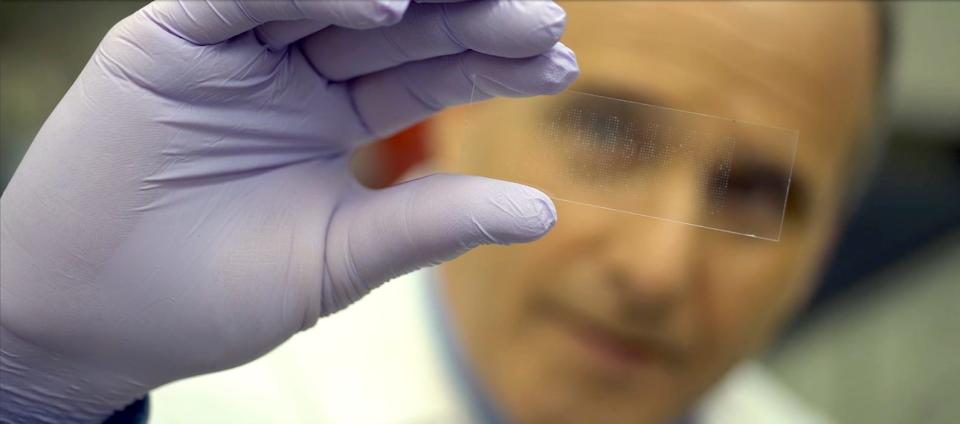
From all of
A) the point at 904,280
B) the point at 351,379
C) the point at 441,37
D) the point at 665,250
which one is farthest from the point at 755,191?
the point at 904,280

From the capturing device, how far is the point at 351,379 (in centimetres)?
150

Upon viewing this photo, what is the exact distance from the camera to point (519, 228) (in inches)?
30.1

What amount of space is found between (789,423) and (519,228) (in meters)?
1.43

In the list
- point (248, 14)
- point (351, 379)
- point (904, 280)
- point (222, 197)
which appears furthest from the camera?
point (904, 280)

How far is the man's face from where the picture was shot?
1.15 meters

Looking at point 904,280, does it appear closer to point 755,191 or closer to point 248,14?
point 755,191

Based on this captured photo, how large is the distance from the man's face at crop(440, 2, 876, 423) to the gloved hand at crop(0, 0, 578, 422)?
320mm

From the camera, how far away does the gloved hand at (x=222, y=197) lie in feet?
2.39

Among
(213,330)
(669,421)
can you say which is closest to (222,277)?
(213,330)

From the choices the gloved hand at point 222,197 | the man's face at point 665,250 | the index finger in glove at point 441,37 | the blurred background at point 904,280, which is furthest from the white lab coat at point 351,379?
the blurred background at point 904,280

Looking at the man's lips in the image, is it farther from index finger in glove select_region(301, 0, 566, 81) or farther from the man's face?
index finger in glove select_region(301, 0, 566, 81)

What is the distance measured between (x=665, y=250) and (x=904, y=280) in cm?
180

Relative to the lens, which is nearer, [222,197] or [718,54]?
[222,197]

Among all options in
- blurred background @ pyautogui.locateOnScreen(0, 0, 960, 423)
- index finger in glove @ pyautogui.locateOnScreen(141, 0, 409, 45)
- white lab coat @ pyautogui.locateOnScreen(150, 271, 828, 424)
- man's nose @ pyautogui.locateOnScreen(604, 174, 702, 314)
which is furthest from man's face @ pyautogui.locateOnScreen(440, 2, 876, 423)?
blurred background @ pyautogui.locateOnScreen(0, 0, 960, 423)
